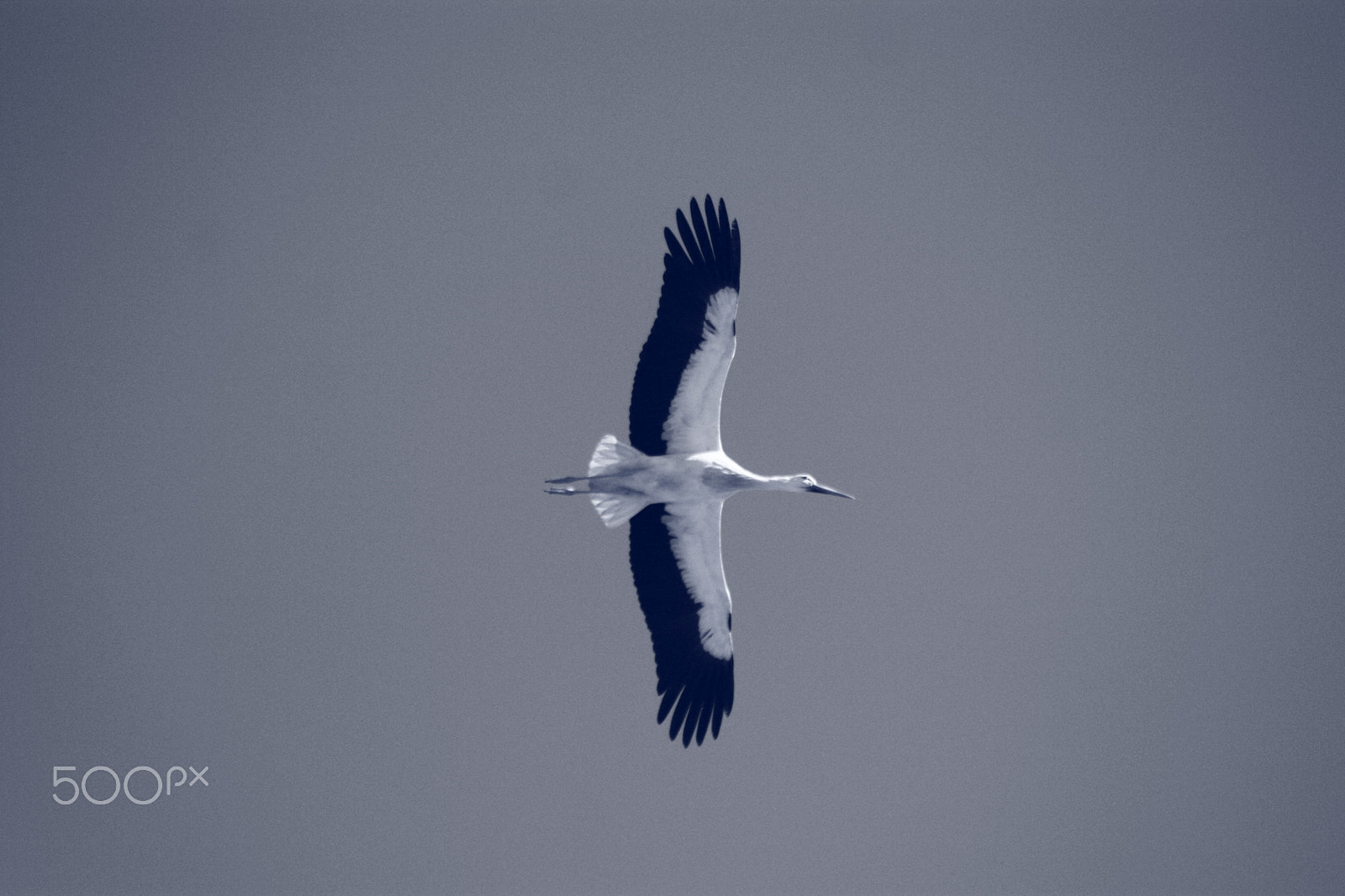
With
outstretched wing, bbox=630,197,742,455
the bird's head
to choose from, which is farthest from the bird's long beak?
outstretched wing, bbox=630,197,742,455

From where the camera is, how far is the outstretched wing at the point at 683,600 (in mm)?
8219

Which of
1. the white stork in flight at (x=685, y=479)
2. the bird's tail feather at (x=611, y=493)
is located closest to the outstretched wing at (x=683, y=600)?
the white stork in flight at (x=685, y=479)

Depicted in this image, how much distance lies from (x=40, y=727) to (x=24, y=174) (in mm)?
8992

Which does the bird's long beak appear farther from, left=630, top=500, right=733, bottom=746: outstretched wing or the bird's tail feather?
the bird's tail feather

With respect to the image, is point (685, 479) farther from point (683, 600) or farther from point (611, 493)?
point (683, 600)

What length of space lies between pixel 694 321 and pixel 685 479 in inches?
38.5

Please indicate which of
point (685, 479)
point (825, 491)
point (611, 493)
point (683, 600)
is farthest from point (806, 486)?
point (611, 493)

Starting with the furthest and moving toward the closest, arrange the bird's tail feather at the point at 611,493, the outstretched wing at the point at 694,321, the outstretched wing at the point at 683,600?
the outstretched wing at the point at 683,600, the bird's tail feather at the point at 611,493, the outstretched wing at the point at 694,321

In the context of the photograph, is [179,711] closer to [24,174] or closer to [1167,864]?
[24,174]

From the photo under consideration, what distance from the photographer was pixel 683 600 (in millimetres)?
8258

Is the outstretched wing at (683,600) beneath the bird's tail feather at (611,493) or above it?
beneath

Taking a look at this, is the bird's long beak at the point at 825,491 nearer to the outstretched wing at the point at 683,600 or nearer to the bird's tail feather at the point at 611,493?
the outstretched wing at the point at 683,600

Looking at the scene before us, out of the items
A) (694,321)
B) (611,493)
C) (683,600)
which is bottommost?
(683,600)

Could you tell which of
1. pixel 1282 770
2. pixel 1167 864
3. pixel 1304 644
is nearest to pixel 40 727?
pixel 1167 864
